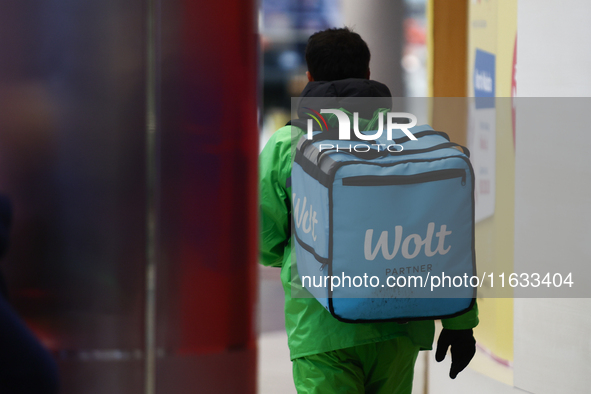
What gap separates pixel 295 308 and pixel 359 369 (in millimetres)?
252

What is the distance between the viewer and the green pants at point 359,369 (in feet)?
6.05

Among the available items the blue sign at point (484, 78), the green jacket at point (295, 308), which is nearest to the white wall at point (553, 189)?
the blue sign at point (484, 78)

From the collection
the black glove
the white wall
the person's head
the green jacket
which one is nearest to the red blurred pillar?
the green jacket

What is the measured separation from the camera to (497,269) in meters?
3.20

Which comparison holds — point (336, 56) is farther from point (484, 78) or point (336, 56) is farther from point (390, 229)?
point (484, 78)

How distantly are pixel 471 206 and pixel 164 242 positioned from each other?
0.86 meters

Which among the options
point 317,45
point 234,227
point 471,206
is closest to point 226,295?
point 234,227

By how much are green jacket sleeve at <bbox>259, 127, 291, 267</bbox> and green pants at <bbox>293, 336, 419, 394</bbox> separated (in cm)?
37

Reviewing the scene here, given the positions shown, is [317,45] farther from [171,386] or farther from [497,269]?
[497,269]

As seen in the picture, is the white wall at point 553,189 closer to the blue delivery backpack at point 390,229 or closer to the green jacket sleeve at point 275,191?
the blue delivery backpack at point 390,229

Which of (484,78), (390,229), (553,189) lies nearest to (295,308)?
(390,229)

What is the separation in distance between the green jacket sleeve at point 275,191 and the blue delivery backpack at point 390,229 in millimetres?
246

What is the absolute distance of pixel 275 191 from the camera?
1943mm

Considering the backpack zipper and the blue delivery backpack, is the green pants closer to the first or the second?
the blue delivery backpack
